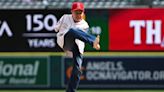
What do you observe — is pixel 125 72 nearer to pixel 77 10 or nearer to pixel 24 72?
pixel 24 72

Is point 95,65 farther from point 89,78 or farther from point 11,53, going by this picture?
point 11,53

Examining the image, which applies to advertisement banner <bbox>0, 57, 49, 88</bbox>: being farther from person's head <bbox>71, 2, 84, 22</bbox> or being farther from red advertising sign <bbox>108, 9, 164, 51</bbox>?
person's head <bbox>71, 2, 84, 22</bbox>

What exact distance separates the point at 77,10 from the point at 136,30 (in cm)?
453

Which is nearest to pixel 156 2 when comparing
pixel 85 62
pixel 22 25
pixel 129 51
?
pixel 129 51

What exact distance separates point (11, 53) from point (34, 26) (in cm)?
70

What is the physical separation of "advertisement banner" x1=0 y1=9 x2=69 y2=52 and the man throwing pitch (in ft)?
13.3

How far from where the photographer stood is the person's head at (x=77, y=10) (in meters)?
6.14

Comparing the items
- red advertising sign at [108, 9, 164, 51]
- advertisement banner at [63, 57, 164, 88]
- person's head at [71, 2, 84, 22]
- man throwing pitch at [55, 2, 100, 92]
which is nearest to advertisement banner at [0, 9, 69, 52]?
advertisement banner at [63, 57, 164, 88]

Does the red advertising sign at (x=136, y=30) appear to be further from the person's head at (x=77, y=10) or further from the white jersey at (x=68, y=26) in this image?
the person's head at (x=77, y=10)

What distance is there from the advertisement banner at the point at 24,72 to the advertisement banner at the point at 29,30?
0.20m

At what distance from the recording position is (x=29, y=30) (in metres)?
10.6

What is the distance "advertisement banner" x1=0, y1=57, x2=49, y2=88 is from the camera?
1057cm

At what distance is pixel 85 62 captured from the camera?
1052 cm

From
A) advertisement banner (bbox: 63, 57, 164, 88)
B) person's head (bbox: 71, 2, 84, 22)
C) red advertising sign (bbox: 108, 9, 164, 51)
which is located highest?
person's head (bbox: 71, 2, 84, 22)
